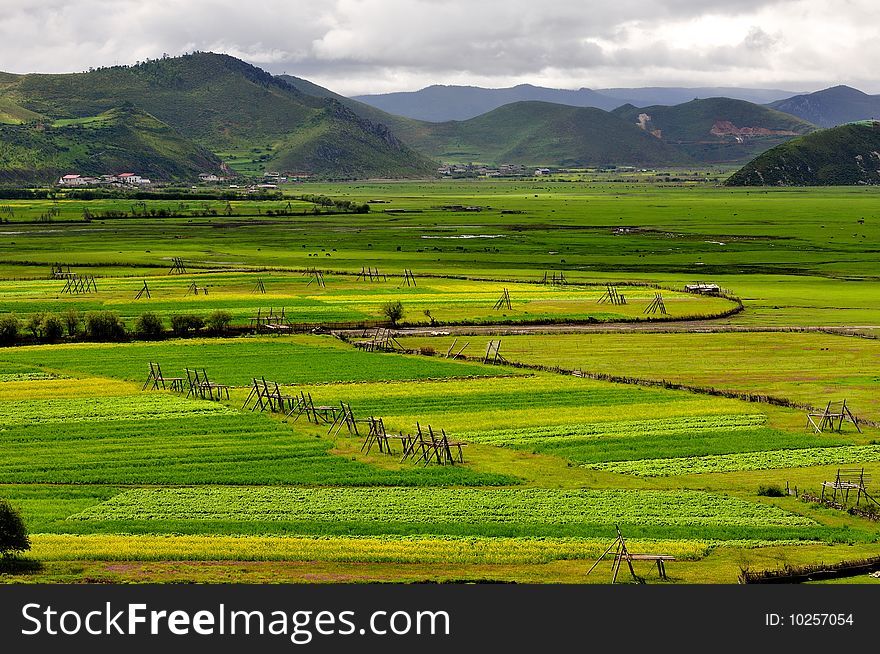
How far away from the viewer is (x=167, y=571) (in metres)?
37.1

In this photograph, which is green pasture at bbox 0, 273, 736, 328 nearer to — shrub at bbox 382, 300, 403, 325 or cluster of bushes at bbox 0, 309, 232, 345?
shrub at bbox 382, 300, 403, 325

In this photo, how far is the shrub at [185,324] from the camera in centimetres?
9375

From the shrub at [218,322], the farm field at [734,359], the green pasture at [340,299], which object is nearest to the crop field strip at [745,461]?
the farm field at [734,359]

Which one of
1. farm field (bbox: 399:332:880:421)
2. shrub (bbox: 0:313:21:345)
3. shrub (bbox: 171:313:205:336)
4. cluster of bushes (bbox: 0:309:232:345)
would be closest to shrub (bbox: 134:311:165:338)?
cluster of bushes (bbox: 0:309:232:345)

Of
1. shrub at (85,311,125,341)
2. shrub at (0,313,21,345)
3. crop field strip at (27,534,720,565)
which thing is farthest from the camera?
shrub at (85,311,125,341)

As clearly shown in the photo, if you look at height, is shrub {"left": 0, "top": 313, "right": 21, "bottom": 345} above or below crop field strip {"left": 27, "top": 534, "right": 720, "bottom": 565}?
above

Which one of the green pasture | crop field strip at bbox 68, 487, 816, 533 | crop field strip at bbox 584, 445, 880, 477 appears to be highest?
the green pasture

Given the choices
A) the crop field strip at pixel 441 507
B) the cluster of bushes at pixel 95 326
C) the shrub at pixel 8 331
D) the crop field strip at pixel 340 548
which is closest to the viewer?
the crop field strip at pixel 340 548

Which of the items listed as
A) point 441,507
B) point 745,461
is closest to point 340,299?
point 745,461

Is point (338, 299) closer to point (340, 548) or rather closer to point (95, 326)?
point (95, 326)

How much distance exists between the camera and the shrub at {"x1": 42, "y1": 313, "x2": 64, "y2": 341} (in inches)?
3568

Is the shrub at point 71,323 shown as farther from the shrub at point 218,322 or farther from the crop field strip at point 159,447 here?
the crop field strip at point 159,447

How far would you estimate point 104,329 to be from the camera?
9131 cm

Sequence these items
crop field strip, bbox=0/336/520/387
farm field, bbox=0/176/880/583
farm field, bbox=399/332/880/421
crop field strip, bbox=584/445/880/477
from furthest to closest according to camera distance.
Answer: crop field strip, bbox=0/336/520/387
farm field, bbox=399/332/880/421
crop field strip, bbox=584/445/880/477
farm field, bbox=0/176/880/583
